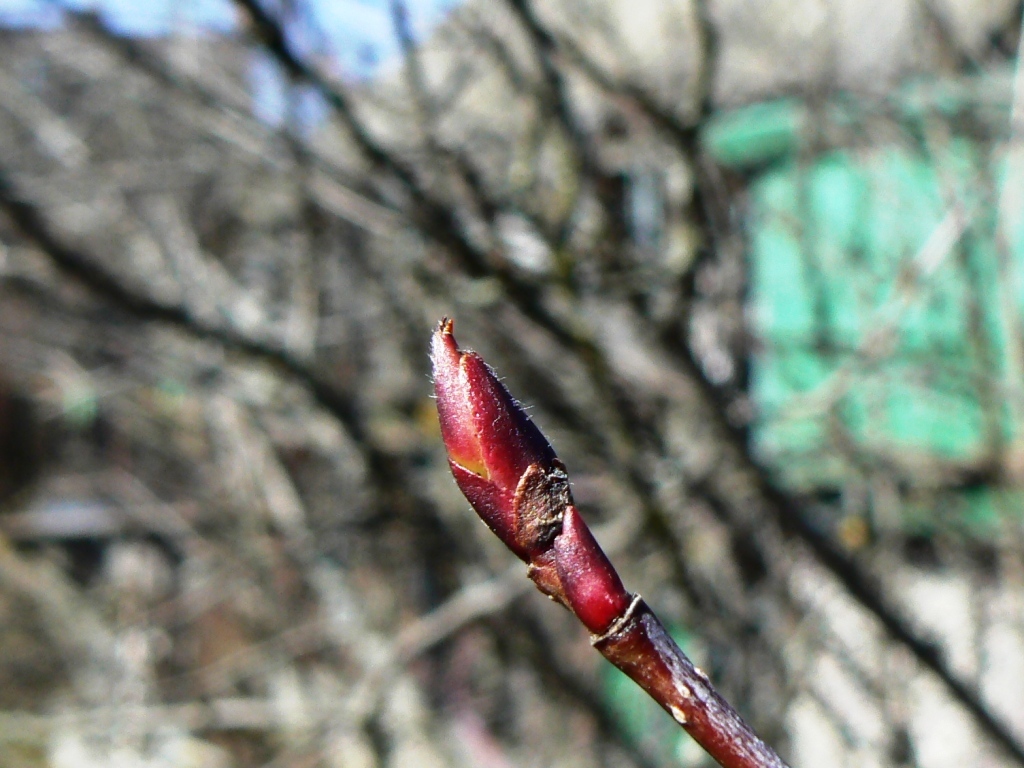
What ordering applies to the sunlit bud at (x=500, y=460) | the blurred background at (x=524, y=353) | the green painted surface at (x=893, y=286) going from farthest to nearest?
the green painted surface at (x=893, y=286)
the blurred background at (x=524, y=353)
the sunlit bud at (x=500, y=460)

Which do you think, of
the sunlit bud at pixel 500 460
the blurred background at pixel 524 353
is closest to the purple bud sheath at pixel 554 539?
the sunlit bud at pixel 500 460

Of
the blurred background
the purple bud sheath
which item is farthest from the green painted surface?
the purple bud sheath

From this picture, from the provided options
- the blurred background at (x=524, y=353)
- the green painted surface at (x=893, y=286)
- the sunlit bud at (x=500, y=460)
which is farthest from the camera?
the green painted surface at (x=893, y=286)

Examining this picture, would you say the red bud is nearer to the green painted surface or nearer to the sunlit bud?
the sunlit bud

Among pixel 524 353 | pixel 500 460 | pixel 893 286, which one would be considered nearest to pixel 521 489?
pixel 500 460

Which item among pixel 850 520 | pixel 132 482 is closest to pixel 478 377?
pixel 850 520

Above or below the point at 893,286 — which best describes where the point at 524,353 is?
below

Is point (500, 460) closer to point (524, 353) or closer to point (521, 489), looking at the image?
point (521, 489)

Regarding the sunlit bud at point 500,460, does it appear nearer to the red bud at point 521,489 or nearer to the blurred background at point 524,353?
the red bud at point 521,489
